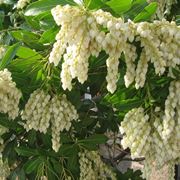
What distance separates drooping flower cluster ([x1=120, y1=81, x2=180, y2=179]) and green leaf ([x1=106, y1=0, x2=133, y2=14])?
341mm

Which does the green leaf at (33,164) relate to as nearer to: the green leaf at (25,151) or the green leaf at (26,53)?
the green leaf at (25,151)

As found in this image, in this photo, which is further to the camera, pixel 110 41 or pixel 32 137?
pixel 32 137

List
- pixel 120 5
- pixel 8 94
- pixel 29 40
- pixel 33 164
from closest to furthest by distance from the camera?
1. pixel 120 5
2. pixel 8 94
3. pixel 29 40
4. pixel 33 164

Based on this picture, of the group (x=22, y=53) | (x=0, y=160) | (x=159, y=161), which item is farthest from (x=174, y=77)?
(x=0, y=160)

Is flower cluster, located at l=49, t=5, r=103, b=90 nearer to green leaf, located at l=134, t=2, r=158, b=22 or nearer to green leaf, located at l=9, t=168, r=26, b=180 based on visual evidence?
green leaf, located at l=134, t=2, r=158, b=22

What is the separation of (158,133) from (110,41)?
A: 457 mm

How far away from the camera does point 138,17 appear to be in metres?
1.71

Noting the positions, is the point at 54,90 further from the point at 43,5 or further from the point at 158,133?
the point at 158,133

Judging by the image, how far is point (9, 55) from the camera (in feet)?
6.26

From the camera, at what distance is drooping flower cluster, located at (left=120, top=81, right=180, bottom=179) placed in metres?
1.74

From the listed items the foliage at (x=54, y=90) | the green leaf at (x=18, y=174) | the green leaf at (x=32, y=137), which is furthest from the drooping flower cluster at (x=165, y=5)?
the green leaf at (x=18, y=174)

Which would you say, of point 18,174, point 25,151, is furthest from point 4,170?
point 25,151

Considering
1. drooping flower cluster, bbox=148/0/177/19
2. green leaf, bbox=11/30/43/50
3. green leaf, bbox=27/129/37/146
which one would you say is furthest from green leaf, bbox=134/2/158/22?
green leaf, bbox=27/129/37/146

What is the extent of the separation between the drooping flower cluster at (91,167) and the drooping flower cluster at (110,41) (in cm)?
89
